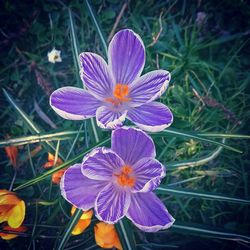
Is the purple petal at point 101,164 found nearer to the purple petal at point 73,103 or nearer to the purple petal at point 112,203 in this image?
the purple petal at point 112,203

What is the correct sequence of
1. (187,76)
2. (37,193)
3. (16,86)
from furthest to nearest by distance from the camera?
(16,86)
(187,76)
(37,193)

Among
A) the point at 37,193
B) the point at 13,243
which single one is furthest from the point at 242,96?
the point at 13,243

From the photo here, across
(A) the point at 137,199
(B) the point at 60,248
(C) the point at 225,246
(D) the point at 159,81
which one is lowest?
(C) the point at 225,246

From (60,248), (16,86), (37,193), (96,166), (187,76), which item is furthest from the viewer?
(16,86)

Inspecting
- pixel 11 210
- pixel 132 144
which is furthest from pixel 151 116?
pixel 11 210

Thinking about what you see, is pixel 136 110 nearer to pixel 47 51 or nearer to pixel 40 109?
pixel 40 109

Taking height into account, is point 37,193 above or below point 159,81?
below

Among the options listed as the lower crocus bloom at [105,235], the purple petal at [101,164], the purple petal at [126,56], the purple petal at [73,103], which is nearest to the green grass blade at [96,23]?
the purple petal at [126,56]

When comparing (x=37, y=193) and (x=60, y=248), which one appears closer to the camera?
(x=60, y=248)
